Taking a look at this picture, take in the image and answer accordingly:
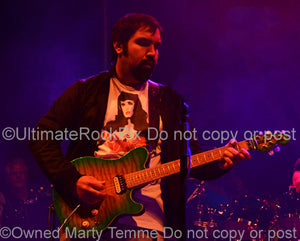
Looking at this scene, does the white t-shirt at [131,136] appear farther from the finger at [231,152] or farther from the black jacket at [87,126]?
the finger at [231,152]

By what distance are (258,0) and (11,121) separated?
3.98m

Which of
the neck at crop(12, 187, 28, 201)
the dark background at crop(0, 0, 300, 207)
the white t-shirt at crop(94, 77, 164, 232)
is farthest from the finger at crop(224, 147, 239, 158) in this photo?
the neck at crop(12, 187, 28, 201)

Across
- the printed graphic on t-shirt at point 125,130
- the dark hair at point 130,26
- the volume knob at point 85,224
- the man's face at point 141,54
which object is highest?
the dark hair at point 130,26

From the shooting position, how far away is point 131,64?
2.65 meters

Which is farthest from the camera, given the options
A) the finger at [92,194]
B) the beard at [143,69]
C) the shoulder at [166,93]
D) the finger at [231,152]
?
the shoulder at [166,93]

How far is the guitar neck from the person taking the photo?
235 centimetres

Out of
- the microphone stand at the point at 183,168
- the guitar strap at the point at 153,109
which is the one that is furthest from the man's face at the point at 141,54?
the microphone stand at the point at 183,168

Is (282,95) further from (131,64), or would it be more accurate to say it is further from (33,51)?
(33,51)

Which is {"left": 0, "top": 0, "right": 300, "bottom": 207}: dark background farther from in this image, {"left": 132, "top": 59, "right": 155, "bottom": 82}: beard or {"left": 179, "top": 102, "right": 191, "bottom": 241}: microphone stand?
{"left": 179, "top": 102, "right": 191, "bottom": 241}: microphone stand

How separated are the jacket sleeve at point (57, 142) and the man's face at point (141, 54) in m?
0.42

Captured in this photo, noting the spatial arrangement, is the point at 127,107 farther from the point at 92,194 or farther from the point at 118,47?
the point at 92,194

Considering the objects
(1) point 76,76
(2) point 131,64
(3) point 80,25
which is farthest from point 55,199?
(3) point 80,25

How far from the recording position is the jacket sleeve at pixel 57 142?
2295mm

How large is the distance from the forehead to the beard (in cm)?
17
